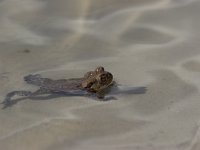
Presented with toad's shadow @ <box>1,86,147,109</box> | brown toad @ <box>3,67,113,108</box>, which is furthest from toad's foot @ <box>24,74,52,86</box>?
toad's shadow @ <box>1,86,147,109</box>

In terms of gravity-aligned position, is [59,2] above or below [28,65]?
above

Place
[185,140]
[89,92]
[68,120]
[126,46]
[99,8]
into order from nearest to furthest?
1. [185,140]
2. [68,120]
3. [89,92]
4. [126,46]
5. [99,8]

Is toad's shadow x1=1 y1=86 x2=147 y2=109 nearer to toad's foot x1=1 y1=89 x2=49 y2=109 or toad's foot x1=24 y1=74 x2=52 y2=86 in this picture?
toad's foot x1=1 y1=89 x2=49 y2=109

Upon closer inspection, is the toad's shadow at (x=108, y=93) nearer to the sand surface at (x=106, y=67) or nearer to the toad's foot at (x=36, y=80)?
the sand surface at (x=106, y=67)

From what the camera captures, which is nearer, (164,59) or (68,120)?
(68,120)

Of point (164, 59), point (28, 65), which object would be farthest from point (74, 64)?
point (164, 59)

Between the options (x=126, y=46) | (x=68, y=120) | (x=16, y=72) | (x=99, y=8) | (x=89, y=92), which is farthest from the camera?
(x=99, y=8)

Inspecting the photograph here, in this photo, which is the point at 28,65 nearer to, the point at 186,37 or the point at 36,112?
the point at 36,112

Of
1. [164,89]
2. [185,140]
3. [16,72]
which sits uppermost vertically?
[16,72]
